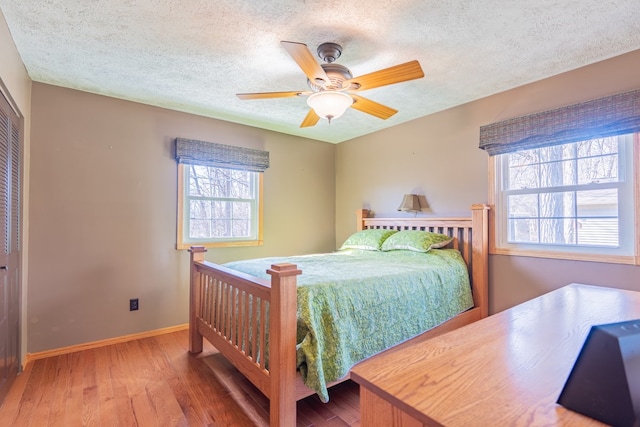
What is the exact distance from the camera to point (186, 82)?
8.86ft

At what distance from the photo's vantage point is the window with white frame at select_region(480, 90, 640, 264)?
2273 mm

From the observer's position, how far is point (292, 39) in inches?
80.3

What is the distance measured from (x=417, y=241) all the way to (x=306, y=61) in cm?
199

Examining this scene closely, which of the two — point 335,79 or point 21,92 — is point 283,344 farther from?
point 21,92

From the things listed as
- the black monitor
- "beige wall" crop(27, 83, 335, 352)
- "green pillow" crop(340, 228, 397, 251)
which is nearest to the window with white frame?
"green pillow" crop(340, 228, 397, 251)

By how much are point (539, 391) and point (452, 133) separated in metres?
3.05

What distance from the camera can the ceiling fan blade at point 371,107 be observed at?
2283mm

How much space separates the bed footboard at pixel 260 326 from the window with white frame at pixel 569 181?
7.24 ft

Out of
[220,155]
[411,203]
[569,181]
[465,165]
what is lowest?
[411,203]

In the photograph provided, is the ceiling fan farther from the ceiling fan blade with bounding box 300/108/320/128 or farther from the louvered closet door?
the louvered closet door

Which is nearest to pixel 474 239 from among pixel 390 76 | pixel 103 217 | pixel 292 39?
pixel 390 76

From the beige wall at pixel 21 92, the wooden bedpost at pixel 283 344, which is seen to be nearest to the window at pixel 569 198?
the wooden bedpost at pixel 283 344

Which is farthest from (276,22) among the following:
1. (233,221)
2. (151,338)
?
(151,338)

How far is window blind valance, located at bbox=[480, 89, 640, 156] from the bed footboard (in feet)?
7.48
